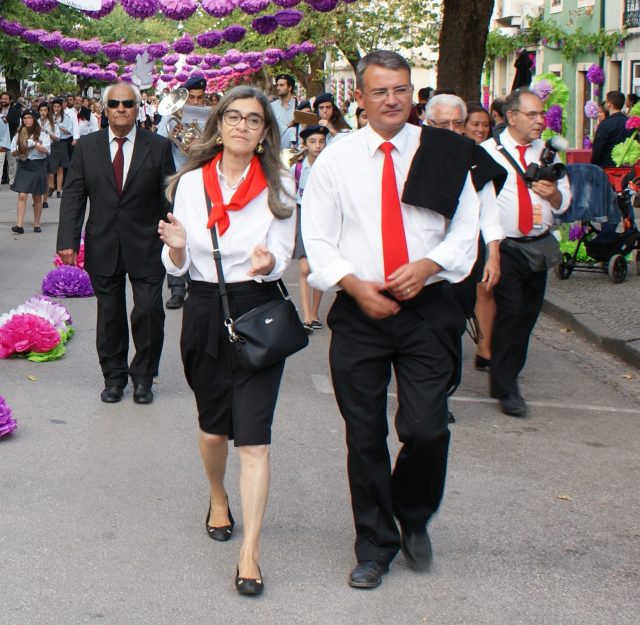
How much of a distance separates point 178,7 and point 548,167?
12596mm

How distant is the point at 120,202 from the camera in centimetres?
805

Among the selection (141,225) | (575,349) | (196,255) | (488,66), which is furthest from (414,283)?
(488,66)

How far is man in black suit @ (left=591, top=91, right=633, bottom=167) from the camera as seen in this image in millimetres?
17203

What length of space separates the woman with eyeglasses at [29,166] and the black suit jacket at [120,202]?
10.8 metres

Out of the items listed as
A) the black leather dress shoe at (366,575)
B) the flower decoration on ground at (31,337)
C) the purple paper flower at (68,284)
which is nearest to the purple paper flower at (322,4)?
the purple paper flower at (68,284)

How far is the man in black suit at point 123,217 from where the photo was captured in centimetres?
802

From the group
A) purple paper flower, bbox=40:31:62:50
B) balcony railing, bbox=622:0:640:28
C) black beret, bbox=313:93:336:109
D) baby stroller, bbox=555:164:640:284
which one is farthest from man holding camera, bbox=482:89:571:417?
purple paper flower, bbox=40:31:62:50

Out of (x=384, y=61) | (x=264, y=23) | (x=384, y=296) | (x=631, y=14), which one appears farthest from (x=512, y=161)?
(x=631, y=14)

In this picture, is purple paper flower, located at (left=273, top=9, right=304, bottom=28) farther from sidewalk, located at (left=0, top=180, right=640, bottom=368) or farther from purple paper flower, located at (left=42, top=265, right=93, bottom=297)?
purple paper flower, located at (left=42, top=265, right=93, bottom=297)

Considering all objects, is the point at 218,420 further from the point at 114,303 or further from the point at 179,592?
the point at 114,303

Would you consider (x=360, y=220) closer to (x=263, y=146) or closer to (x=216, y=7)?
(x=263, y=146)

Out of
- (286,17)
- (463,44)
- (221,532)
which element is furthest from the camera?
(286,17)

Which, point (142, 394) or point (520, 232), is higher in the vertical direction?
point (520, 232)

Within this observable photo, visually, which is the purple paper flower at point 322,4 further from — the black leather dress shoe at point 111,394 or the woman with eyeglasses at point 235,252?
the woman with eyeglasses at point 235,252
